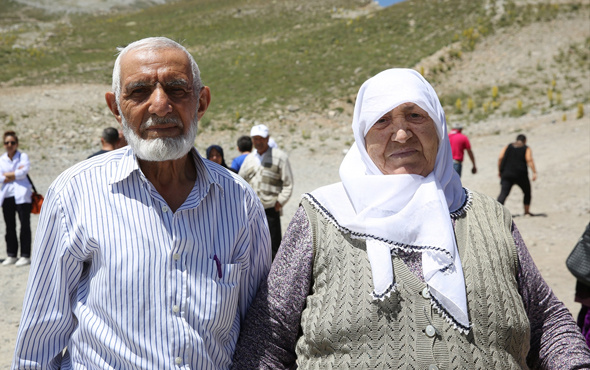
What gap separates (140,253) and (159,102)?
1.76 feet

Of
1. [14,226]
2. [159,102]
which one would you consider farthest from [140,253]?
[14,226]

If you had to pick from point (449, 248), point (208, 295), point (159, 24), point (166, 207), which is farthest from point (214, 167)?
point (159, 24)

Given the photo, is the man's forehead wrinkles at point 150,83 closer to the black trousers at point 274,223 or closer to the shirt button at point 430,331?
the shirt button at point 430,331

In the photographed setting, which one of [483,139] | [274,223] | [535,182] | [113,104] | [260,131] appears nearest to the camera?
[113,104]

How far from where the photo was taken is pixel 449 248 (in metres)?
2.03

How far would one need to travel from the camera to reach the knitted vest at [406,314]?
197cm

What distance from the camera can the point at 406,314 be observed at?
1.99m

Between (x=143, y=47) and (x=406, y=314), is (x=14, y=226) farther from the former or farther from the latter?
(x=406, y=314)

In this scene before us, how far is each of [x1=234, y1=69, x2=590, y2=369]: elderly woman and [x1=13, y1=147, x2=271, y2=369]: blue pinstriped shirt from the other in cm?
26

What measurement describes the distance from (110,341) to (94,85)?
29191mm

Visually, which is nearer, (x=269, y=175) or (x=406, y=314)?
(x=406, y=314)

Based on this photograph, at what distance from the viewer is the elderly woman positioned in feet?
6.50

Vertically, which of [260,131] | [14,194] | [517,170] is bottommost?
[517,170]

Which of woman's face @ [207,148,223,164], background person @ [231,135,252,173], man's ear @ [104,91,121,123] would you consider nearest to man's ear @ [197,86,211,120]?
man's ear @ [104,91,121,123]
